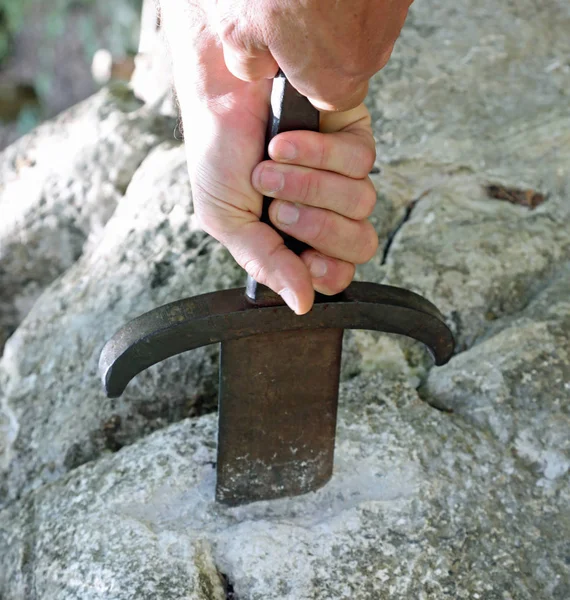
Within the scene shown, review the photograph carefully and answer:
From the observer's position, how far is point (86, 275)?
1255 millimetres

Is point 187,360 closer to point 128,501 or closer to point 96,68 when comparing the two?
point 128,501

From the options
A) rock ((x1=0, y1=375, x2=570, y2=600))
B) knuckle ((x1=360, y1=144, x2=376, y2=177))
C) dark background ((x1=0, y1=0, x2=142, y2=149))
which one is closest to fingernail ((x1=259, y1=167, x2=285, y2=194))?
knuckle ((x1=360, y1=144, x2=376, y2=177))

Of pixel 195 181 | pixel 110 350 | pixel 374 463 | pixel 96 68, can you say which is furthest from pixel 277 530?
pixel 96 68

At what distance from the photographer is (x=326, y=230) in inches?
30.1

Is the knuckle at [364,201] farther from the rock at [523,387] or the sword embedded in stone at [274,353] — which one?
the rock at [523,387]

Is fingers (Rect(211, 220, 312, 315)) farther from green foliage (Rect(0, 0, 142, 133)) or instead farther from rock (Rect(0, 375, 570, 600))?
green foliage (Rect(0, 0, 142, 133))

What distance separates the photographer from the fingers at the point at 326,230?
0.74 metres

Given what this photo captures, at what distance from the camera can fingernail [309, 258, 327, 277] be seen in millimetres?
762

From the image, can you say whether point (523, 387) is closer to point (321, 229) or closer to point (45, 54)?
point (321, 229)

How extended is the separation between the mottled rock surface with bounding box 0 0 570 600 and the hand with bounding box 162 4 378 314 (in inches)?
11.3

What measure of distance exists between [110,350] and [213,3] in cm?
36

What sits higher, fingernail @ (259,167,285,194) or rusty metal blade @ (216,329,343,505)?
fingernail @ (259,167,285,194)

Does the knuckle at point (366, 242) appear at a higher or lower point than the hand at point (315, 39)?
lower

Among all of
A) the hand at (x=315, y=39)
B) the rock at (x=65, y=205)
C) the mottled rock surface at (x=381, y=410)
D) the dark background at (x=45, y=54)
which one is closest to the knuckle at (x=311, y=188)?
the hand at (x=315, y=39)
